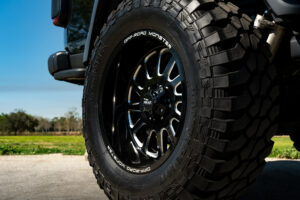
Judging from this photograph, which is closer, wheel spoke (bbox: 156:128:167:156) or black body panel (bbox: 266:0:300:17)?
black body panel (bbox: 266:0:300:17)

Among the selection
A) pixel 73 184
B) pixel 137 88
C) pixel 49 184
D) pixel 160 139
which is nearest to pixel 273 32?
pixel 160 139

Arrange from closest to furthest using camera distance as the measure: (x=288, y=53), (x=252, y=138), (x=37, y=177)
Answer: (x=252, y=138)
(x=288, y=53)
(x=37, y=177)

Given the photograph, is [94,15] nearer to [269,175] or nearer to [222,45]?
[222,45]

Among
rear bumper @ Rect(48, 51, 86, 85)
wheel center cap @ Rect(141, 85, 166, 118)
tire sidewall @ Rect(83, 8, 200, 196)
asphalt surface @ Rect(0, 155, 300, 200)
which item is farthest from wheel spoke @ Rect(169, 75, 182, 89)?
rear bumper @ Rect(48, 51, 86, 85)

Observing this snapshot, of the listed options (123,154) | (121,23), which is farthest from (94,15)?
(123,154)

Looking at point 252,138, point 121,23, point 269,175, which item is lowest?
point 269,175

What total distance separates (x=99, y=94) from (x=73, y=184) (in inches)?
46.0

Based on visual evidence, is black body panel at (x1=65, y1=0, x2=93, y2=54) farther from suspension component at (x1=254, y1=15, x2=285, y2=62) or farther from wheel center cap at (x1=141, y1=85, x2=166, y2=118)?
suspension component at (x1=254, y1=15, x2=285, y2=62)

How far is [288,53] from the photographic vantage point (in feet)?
5.15

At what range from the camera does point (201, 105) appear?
1.41m

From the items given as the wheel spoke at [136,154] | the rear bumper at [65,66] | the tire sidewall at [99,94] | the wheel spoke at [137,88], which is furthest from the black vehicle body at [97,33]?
the wheel spoke at [136,154]

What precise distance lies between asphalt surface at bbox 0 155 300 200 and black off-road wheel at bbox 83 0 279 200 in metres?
0.70

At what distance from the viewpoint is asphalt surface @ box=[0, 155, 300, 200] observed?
245 centimetres

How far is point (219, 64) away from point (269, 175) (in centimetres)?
240
